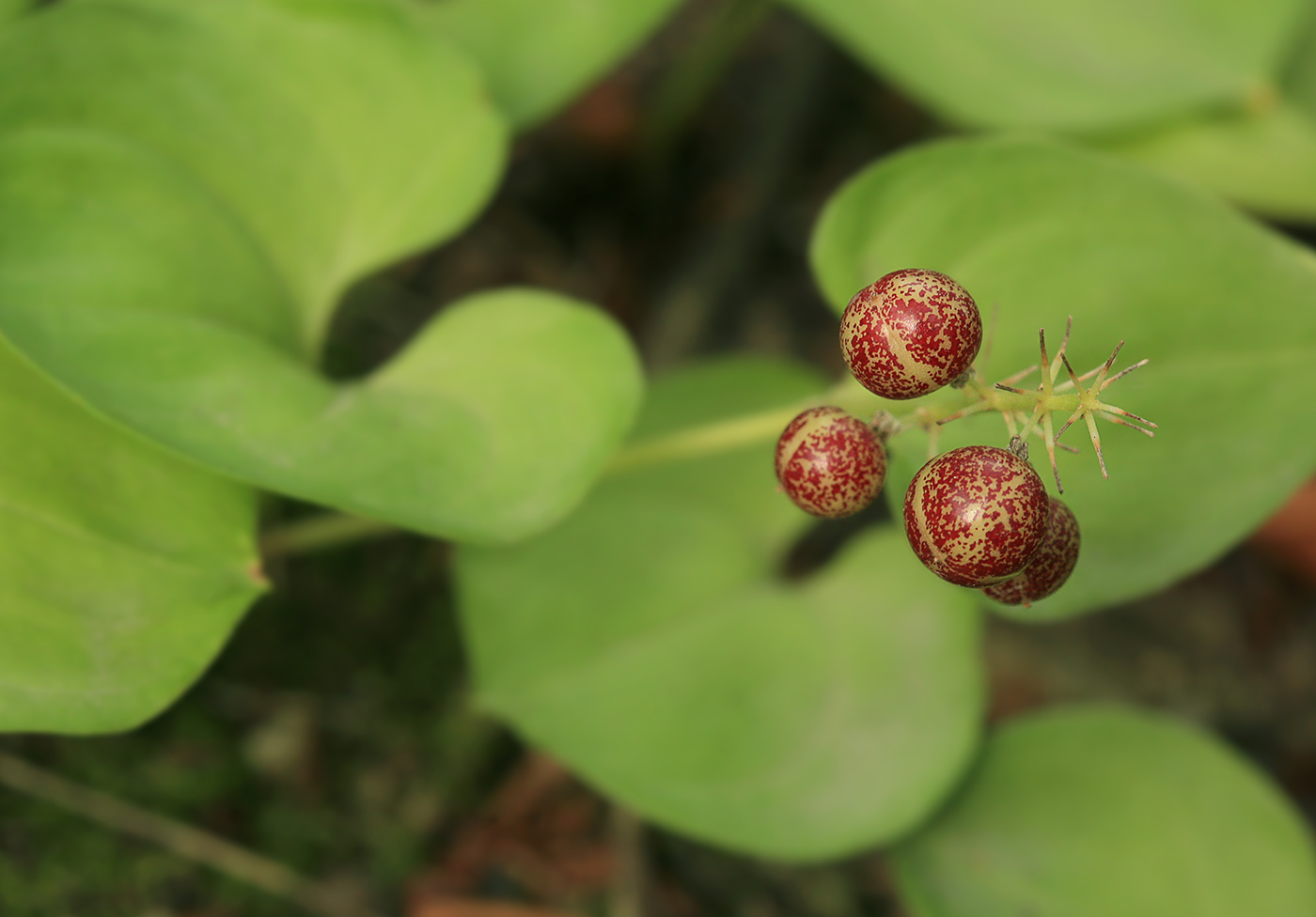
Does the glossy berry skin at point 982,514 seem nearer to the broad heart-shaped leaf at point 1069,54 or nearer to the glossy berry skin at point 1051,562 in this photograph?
the glossy berry skin at point 1051,562

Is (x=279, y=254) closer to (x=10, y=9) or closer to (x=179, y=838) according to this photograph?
(x=10, y=9)

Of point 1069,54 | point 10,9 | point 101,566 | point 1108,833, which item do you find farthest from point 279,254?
point 1108,833

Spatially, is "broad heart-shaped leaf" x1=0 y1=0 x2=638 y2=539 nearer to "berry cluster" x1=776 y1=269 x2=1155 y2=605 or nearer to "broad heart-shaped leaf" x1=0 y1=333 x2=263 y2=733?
"broad heart-shaped leaf" x1=0 y1=333 x2=263 y2=733

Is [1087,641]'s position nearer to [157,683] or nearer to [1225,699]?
[1225,699]

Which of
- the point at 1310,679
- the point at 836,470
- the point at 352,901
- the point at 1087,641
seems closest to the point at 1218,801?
the point at 1087,641

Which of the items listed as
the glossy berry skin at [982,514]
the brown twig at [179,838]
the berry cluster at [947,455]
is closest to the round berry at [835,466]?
the berry cluster at [947,455]

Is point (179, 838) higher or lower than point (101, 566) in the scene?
lower

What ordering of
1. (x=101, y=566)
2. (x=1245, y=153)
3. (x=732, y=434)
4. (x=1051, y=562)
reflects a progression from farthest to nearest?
(x=1245, y=153)
(x=732, y=434)
(x=101, y=566)
(x=1051, y=562)

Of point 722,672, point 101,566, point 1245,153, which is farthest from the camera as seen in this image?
point 1245,153
